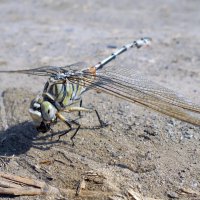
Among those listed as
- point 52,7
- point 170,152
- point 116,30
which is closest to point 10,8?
point 52,7

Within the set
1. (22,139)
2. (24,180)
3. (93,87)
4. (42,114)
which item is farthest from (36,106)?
(24,180)

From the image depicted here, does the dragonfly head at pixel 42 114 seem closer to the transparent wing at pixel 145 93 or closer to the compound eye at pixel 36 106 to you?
the compound eye at pixel 36 106

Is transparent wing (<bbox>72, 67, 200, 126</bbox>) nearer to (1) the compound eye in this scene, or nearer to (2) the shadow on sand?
(1) the compound eye

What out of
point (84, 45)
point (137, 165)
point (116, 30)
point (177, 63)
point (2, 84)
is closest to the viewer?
point (137, 165)

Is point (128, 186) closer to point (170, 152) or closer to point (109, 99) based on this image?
point (170, 152)

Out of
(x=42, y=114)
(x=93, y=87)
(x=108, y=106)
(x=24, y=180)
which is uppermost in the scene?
(x=93, y=87)

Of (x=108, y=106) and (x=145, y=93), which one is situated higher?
(x=145, y=93)

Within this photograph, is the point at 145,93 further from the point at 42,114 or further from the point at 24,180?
the point at 24,180

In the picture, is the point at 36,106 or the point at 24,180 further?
the point at 36,106
